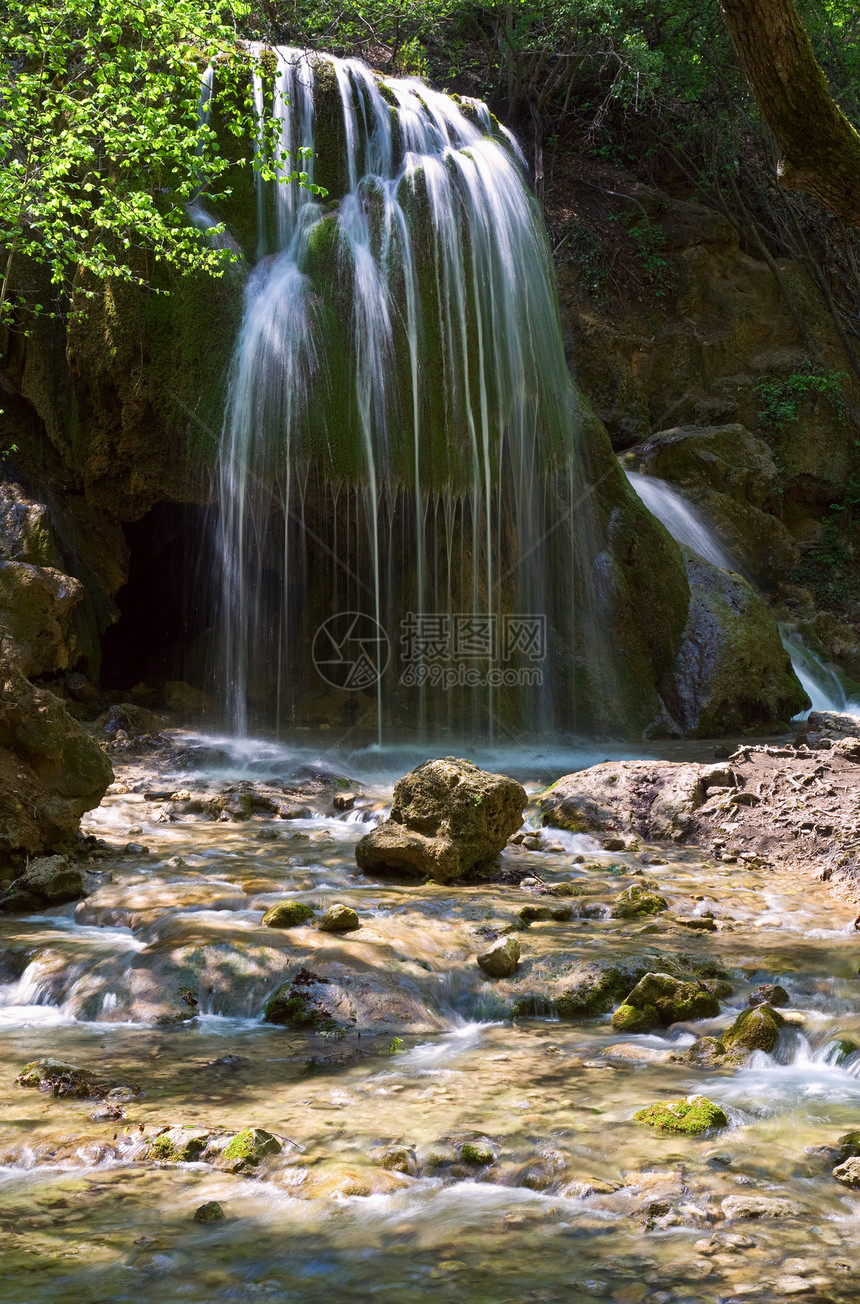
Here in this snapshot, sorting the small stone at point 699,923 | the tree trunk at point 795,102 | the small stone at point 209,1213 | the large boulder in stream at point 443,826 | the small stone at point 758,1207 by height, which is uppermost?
the tree trunk at point 795,102

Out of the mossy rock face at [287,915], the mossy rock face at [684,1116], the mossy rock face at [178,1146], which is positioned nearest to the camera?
the mossy rock face at [178,1146]

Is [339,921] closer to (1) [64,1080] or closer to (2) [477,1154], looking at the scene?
(1) [64,1080]

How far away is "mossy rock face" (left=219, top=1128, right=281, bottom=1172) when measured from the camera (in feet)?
9.31

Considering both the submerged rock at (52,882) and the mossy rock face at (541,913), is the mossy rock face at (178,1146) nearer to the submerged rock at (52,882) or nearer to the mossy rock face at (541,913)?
the mossy rock face at (541,913)

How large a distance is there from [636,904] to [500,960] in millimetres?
1314

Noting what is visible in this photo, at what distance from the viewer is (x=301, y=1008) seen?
418 cm

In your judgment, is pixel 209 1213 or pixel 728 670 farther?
pixel 728 670

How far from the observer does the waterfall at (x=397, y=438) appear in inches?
448

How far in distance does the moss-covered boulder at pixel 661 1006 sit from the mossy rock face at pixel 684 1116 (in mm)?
847

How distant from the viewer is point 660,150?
20609mm

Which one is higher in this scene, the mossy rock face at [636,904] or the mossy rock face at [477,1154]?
the mossy rock face at [636,904]

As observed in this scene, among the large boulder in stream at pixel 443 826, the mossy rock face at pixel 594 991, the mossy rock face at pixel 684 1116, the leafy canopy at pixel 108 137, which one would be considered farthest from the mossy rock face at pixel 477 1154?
the leafy canopy at pixel 108 137

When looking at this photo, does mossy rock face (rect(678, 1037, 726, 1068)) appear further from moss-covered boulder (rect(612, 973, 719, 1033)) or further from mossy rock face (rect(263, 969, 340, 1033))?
mossy rock face (rect(263, 969, 340, 1033))

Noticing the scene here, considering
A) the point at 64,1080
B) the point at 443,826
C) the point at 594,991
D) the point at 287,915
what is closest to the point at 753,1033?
the point at 594,991
